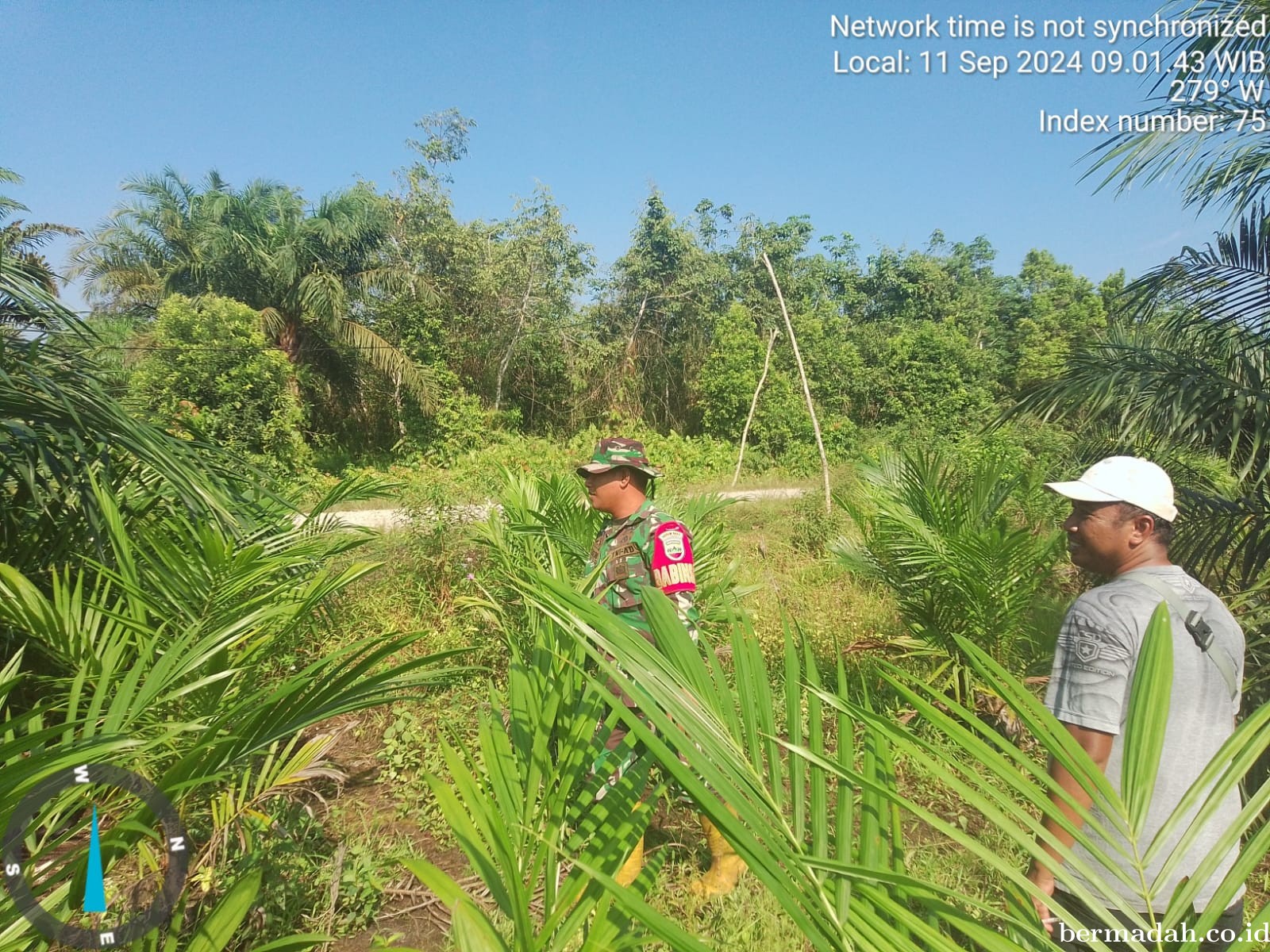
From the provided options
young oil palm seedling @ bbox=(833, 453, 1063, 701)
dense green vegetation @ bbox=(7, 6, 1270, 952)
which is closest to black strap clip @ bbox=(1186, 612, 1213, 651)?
dense green vegetation @ bbox=(7, 6, 1270, 952)

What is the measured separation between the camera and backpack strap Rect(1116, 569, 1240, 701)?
4.11 feet

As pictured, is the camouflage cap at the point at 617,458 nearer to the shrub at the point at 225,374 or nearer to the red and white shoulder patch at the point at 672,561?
the red and white shoulder patch at the point at 672,561

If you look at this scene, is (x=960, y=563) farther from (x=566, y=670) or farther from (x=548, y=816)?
(x=548, y=816)

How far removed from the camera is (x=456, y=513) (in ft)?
17.9

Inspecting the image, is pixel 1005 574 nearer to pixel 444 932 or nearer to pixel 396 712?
pixel 444 932

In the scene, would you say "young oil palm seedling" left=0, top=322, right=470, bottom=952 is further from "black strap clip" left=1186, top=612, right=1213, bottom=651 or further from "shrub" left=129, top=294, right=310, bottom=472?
"shrub" left=129, top=294, right=310, bottom=472

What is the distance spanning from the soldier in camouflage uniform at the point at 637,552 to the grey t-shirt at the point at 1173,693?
1076 millimetres

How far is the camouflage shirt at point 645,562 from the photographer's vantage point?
229 cm

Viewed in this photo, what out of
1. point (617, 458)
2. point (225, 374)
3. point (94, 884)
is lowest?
point (94, 884)

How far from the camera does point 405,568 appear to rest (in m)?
5.16

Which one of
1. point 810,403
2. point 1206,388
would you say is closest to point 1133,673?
point 1206,388

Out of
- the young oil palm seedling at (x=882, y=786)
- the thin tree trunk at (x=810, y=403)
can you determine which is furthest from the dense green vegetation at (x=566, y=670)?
the thin tree trunk at (x=810, y=403)

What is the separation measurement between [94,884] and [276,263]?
1400 cm

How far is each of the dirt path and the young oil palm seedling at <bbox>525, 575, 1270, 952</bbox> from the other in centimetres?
327
